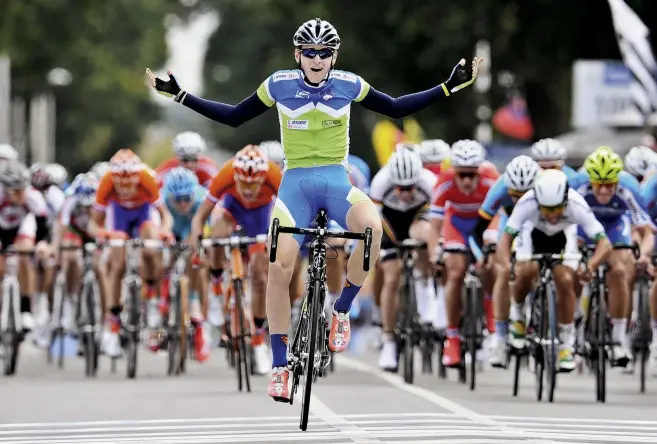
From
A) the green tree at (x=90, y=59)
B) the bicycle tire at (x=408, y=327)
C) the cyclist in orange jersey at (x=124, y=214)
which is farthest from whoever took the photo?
the green tree at (x=90, y=59)

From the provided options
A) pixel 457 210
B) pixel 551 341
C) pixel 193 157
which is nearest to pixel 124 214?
pixel 193 157

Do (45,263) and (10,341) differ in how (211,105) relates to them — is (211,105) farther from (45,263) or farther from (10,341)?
(45,263)

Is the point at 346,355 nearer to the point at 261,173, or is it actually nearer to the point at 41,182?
the point at 41,182

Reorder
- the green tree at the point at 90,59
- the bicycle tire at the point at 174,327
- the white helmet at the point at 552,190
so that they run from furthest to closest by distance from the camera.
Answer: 1. the green tree at the point at 90,59
2. the bicycle tire at the point at 174,327
3. the white helmet at the point at 552,190

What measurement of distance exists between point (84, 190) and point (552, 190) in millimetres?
8732

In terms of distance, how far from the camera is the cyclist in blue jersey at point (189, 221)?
2219 cm

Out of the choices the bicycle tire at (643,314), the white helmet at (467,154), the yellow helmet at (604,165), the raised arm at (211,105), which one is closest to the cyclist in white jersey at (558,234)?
the yellow helmet at (604,165)

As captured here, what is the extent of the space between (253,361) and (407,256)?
1625mm

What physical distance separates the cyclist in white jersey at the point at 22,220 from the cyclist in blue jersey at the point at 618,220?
5659 millimetres

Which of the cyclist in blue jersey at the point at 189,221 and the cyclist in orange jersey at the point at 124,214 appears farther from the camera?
the cyclist in blue jersey at the point at 189,221

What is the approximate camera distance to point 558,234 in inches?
700

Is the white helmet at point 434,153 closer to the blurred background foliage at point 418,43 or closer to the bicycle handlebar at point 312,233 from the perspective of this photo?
the bicycle handlebar at point 312,233

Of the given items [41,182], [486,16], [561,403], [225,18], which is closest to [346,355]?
[41,182]

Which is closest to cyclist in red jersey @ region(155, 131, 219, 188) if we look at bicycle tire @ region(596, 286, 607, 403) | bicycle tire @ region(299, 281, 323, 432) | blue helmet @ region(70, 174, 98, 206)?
blue helmet @ region(70, 174, 98, 206)
